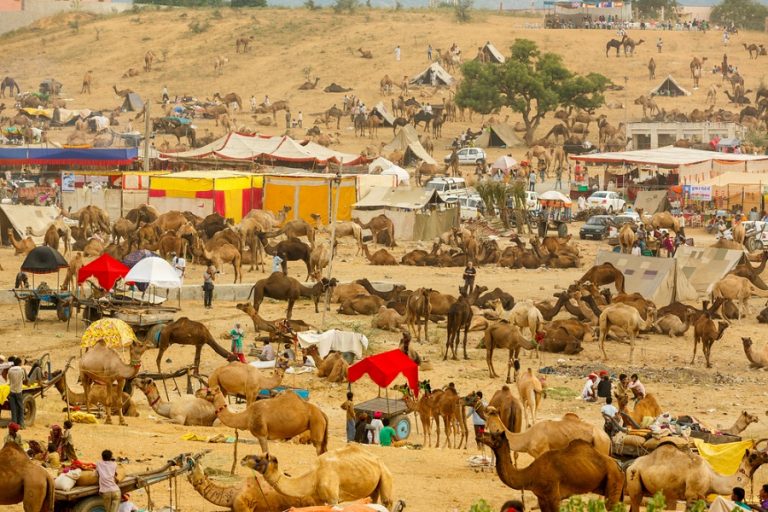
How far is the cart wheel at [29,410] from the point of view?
18094 mm

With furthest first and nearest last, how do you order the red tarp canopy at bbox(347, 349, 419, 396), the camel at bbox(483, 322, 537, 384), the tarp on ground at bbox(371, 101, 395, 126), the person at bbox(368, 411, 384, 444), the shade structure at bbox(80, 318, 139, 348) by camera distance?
the tarp on ground at bbox(371, 101, 395, 126), the camel at bbox(483, 322, 537, 384), the shade structure at bbox(80, 318, 139, 348), the red tarp canopy at bbox(347, 349, 419, 396), the person at bbox(368, 411, 384, 444)

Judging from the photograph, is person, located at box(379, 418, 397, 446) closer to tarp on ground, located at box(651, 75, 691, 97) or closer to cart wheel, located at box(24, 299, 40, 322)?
cart wheel, located at box(24, 299, 40, 322)

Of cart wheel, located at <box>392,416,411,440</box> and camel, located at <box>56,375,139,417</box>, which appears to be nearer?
camel, located at <box>56,375,139,417</box>

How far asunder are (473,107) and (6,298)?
37.1 metres

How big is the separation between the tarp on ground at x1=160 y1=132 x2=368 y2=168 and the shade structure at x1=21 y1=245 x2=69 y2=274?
23.1 meters

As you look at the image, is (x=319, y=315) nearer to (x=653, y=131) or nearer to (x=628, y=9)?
(x=653, y=131)

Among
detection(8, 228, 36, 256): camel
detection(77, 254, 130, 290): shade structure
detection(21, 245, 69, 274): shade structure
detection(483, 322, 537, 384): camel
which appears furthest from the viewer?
detection(8, 228, 36, 256): camel

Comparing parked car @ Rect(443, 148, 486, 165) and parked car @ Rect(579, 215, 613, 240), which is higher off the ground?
parked car @ Rect(443, 148, 486, 165)

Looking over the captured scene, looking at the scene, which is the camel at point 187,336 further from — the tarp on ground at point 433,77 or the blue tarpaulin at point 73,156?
the tarp on ground at point 433,77

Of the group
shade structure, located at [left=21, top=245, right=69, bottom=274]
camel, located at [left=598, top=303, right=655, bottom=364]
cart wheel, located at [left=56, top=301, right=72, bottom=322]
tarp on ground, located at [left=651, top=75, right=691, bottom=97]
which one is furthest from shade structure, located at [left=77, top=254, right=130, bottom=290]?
tarp on ground, located at [left=651, top=75, right=691, bottom=97]

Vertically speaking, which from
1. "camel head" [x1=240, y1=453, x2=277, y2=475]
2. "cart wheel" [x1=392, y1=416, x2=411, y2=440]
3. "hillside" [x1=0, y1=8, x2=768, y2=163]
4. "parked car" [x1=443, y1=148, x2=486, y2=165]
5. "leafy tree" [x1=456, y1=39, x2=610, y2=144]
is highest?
"hillside" [x1=0, y1=8, x2=768, y2=163]

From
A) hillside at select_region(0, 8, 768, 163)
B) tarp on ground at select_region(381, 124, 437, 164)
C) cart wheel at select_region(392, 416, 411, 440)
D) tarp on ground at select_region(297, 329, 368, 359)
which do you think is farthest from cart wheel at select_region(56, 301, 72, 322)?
hillside at select_region(0, 8, 768, 163)

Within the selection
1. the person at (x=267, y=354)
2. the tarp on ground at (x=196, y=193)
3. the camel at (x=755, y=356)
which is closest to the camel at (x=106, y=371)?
the person at (x=267, y=354)

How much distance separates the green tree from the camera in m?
94.9
